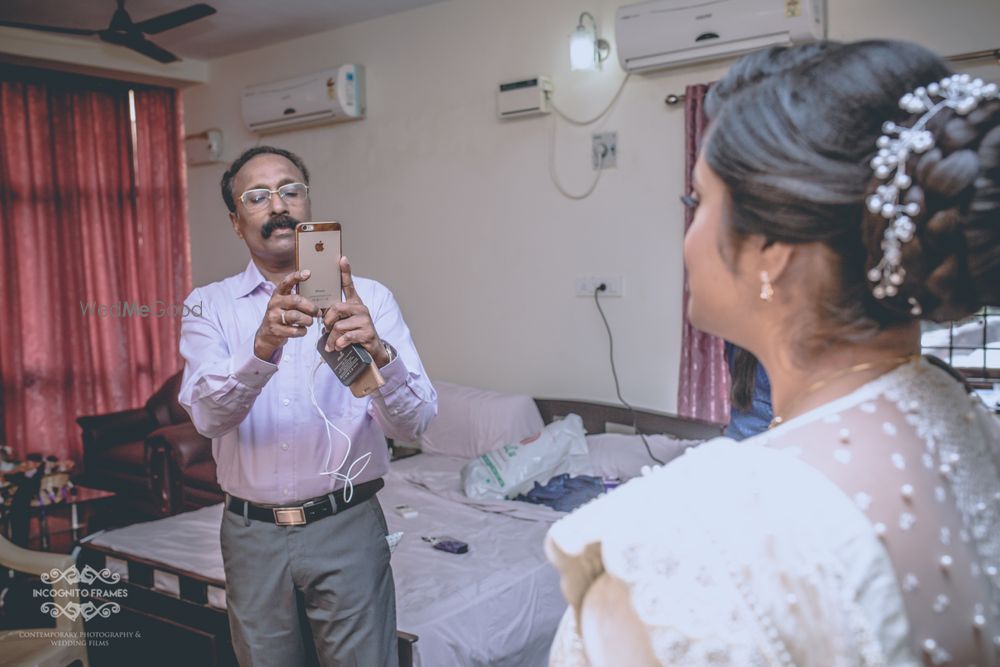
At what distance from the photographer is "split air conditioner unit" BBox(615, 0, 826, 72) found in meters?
3.12

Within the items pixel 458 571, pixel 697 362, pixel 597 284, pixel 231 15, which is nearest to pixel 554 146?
pixel 597 284

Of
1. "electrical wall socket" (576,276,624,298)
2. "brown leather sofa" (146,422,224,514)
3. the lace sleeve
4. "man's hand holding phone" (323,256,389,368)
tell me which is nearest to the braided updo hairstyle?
the lace sleeve

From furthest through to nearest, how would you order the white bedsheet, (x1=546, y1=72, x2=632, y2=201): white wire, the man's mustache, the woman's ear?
(x1=546, y1=72, x2=632, y2=201): white wire < the white bedsheet < the man's mustache < the woman's ear

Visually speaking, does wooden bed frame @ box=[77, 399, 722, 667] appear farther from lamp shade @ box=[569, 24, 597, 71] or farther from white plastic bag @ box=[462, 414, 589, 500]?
lamp shade @ box=[569, 24, 597, 71]

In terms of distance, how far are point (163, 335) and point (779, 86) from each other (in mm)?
5571

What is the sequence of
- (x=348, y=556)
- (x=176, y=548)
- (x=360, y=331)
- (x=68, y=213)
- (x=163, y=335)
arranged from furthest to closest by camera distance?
(x=163, y=335) → (x=68, y=213) → (x=176, y=548) → (x=348, y=556) → (x=360, y=331)

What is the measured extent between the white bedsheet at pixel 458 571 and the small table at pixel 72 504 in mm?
1964

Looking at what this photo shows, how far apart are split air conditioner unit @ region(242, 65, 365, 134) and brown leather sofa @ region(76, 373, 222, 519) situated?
5.41 feet

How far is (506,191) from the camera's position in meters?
4.12

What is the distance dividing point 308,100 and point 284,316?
3355 mm

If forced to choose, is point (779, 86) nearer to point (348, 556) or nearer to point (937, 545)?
point (937, 545)

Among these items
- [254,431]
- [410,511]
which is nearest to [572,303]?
[410,511]

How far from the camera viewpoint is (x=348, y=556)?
1759mm

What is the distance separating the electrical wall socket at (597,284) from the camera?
3.77m
